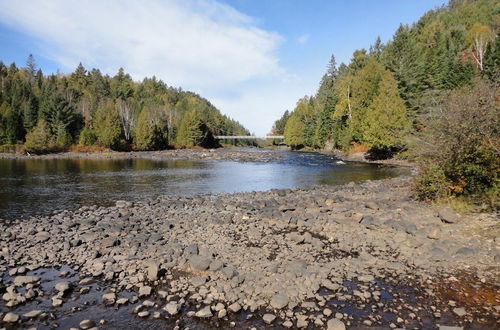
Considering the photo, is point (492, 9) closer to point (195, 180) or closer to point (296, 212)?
point (195, 180)

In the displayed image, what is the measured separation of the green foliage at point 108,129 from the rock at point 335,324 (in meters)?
89.0

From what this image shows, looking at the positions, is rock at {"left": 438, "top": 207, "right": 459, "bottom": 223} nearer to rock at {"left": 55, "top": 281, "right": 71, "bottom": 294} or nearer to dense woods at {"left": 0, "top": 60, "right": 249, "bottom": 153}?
rock at {"left": 55, "top": 281, "right": 71, "bottom": 294}

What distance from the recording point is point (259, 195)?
27.0 m

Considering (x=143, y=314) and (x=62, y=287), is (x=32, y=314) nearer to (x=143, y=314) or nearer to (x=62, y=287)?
(x=62, y=287)

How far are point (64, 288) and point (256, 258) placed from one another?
20.6ft

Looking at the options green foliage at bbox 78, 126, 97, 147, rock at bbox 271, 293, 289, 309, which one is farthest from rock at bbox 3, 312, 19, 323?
green foliage at bbox 78, 126, 97, 147

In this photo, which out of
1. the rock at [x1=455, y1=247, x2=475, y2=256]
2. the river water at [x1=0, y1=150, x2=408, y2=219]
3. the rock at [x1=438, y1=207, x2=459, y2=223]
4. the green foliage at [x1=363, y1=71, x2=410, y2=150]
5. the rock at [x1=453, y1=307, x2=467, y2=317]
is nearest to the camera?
the rock at [x1=453, y1=307, x2=467, y2=317]

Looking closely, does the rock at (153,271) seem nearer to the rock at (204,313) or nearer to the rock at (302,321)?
the rock at (204,313)

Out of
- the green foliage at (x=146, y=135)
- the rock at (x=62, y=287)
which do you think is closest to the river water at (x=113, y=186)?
the rock at (x=62, y=287)

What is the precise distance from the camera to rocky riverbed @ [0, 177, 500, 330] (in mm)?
9133

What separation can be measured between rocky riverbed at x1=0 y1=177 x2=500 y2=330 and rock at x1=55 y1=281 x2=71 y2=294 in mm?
47

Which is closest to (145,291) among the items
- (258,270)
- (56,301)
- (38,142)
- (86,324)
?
(86,324)

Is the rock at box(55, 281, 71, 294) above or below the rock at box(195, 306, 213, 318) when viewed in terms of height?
above

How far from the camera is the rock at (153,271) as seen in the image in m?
11.2
